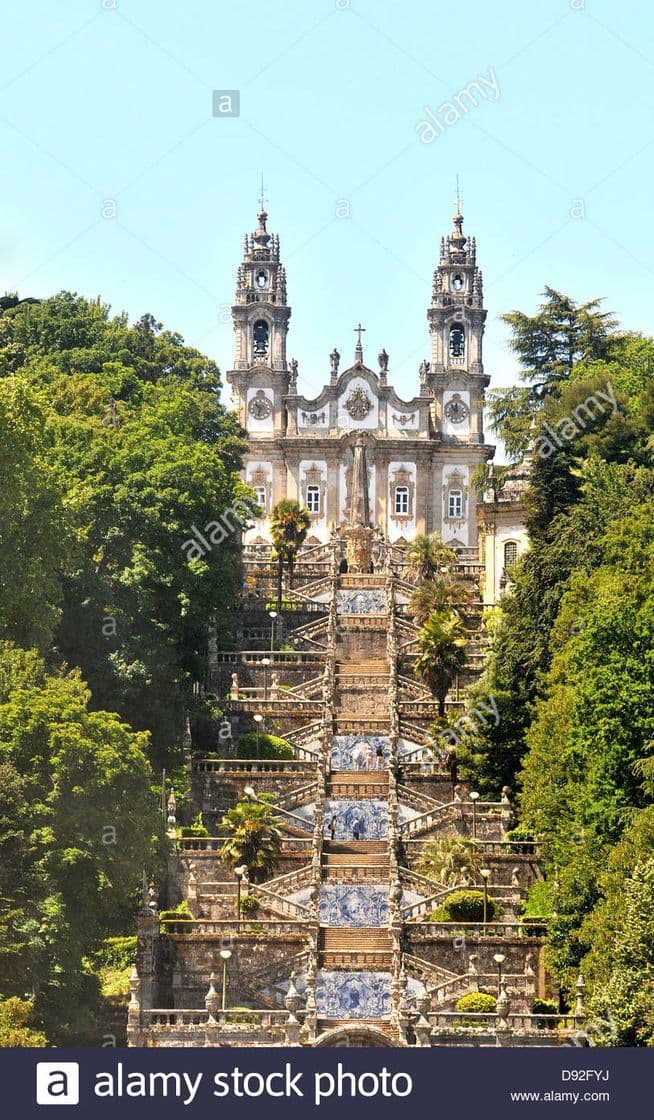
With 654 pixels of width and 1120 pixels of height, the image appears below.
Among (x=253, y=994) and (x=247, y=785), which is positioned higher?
(x=247, y=785)

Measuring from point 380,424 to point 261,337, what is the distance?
24.3 ft

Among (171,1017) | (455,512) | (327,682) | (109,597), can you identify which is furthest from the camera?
(455,512)

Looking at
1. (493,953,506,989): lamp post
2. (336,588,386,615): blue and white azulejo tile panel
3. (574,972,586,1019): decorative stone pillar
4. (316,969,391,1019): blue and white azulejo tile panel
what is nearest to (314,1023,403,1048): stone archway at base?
(316,969,391,1019): blue and white azulejo tile panel

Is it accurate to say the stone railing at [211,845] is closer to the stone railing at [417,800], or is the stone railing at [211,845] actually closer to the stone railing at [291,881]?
the stone railing at [291,881]

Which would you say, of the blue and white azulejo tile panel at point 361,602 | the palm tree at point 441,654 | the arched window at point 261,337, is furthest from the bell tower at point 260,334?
the palm tree at point 441,654

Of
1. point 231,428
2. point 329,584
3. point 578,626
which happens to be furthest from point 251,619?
point 578,626

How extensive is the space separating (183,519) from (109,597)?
5.32 metres

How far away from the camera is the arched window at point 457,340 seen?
398 ft

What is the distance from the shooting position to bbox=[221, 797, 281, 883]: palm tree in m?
69.1

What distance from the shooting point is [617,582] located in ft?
228

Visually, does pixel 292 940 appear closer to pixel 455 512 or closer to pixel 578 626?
pixel 578 626

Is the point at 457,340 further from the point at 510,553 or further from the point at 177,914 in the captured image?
the point at 177,914

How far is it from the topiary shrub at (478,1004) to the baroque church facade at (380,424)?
2054 inches

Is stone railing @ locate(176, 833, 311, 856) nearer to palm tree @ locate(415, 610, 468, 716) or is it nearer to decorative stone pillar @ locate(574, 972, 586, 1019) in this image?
palm tree @ locate(415, 610, 468, 716)
